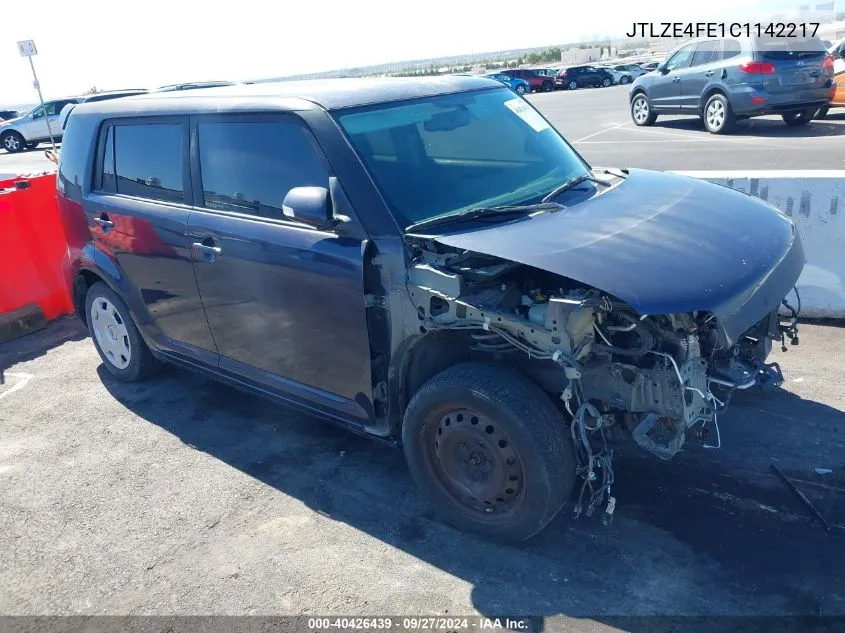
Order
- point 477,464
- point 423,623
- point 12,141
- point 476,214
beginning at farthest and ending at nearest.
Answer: point 12,141 < point 476,214 < point 477,464 < point 423,623

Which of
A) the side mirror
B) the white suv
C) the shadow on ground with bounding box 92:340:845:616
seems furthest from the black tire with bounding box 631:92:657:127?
the white suv

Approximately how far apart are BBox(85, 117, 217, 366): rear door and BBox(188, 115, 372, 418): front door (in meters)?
0.16

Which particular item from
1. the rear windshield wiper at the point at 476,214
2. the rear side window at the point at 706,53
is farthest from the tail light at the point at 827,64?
the rear windshield wiper at the point at 476,214

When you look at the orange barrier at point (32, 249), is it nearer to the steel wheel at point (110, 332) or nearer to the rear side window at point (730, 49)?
the steel wheel at point (110, 332)

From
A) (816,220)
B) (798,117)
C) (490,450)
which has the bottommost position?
(798,117)

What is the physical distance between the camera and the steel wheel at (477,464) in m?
3.28

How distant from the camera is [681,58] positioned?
15438 mm

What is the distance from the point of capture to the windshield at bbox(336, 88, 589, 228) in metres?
3.66

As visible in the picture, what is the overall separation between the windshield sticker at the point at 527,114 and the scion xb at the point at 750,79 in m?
10.8

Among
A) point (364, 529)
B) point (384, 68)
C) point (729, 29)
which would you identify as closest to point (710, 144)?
point (729, 29)

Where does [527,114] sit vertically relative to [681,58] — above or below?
above

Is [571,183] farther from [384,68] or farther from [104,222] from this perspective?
[384,68]

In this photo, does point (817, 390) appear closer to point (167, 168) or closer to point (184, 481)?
point (184, 481)

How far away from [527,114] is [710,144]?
33.7 ft
